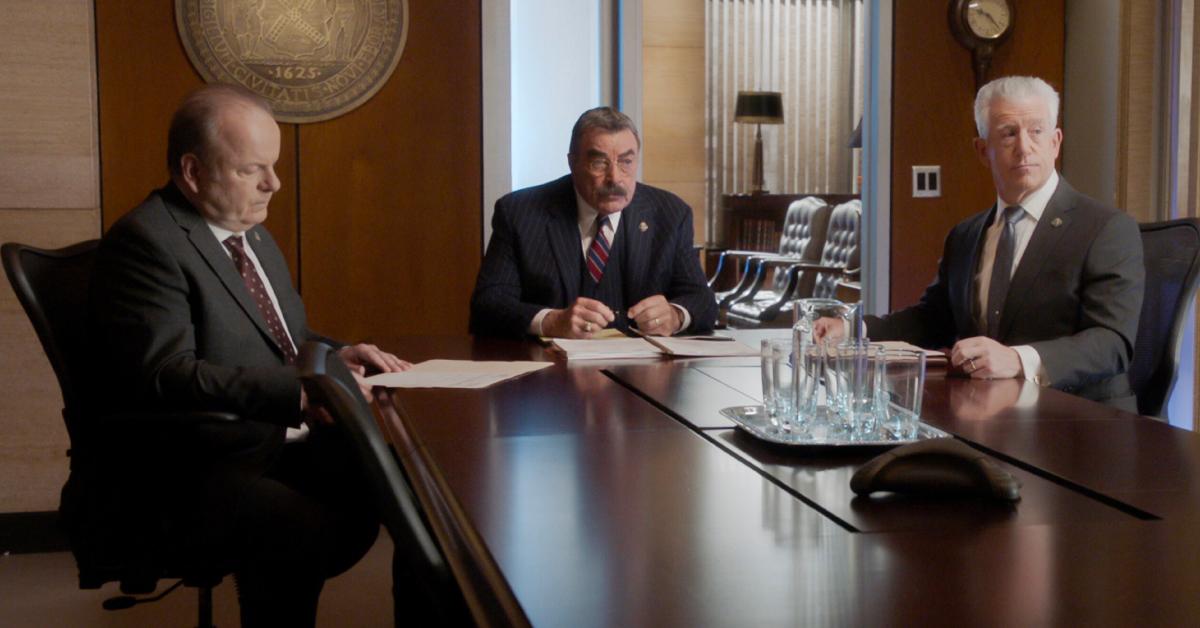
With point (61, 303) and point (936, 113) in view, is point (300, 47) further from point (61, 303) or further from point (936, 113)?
point (936, 113)

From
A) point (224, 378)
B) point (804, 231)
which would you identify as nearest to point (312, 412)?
point (224, 378)

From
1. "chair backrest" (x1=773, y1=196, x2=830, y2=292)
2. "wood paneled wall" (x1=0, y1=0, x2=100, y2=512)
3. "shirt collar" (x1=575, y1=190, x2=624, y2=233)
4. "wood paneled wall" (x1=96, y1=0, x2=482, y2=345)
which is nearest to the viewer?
"shirt collar" (x1=575, y1=190, x2=624, y2=233)

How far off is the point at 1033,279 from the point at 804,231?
5.11m

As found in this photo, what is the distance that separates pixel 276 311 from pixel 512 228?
3.20 feet

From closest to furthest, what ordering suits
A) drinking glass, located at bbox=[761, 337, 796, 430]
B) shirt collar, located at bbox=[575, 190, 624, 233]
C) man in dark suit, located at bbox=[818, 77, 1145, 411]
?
1. drinking glass, located at bbox=[761, 337, 796, 430]
2. man in dark suit, located at bbox=[818, 77, 1145, 411]
3. shirt collar, located at bbox=[575, 190, 624, 233]

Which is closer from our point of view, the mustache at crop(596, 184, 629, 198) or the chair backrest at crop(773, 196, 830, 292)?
the mustache at crop(596, 184, 629, 198)

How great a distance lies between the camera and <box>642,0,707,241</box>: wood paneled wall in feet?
28.6

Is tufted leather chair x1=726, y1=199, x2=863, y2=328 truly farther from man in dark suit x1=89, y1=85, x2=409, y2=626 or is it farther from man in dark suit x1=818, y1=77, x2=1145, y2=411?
man in dark suit x1=89, y1=85, x2=409, y2=626

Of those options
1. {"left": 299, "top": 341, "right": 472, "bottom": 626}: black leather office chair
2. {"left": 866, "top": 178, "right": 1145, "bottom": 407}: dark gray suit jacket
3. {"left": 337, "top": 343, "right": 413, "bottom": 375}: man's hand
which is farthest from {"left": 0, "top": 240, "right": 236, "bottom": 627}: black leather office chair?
{"left": 866, "top": 178, "right": 1145, "bottom": 407}: dark gray suit jacket

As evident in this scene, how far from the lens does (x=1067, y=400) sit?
2.07m

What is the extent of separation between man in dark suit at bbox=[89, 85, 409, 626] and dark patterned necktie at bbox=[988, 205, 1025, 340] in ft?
4.52

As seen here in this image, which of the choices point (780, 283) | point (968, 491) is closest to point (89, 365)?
point (968, 491)

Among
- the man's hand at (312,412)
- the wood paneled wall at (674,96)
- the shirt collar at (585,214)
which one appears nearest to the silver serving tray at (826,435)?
the man's hand at (312,412)

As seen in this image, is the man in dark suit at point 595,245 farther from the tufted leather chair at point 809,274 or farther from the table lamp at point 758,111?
the table lamp at point 758,111
